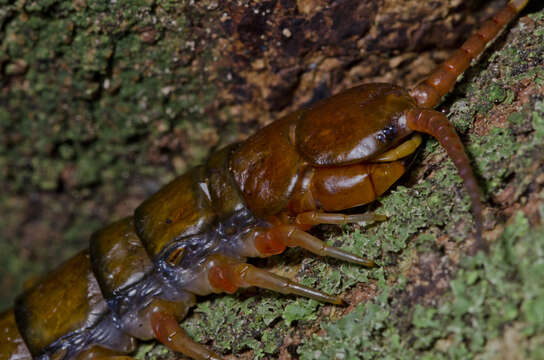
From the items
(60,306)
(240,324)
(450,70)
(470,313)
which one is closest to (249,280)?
(240,324)

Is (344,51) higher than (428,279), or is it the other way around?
(344,51)

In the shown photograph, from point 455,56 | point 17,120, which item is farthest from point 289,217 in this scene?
point 17,120

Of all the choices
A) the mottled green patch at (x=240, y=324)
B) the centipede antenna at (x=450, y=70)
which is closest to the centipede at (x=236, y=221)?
the centipede antenna at (x=450, y=70)

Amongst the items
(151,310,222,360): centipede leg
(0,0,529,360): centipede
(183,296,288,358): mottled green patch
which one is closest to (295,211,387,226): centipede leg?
(0,0,529,360): centipede

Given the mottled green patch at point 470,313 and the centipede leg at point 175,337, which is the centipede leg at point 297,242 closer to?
the mottled green patch at point 470,313

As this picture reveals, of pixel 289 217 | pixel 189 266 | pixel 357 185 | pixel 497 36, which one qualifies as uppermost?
pixel 497 36

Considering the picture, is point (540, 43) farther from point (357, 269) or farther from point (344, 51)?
point (357, 269)

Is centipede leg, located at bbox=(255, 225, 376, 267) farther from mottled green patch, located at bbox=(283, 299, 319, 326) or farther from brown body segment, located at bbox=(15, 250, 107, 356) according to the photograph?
brown body segment, located at bbox=(15, 250, 107, 356)
